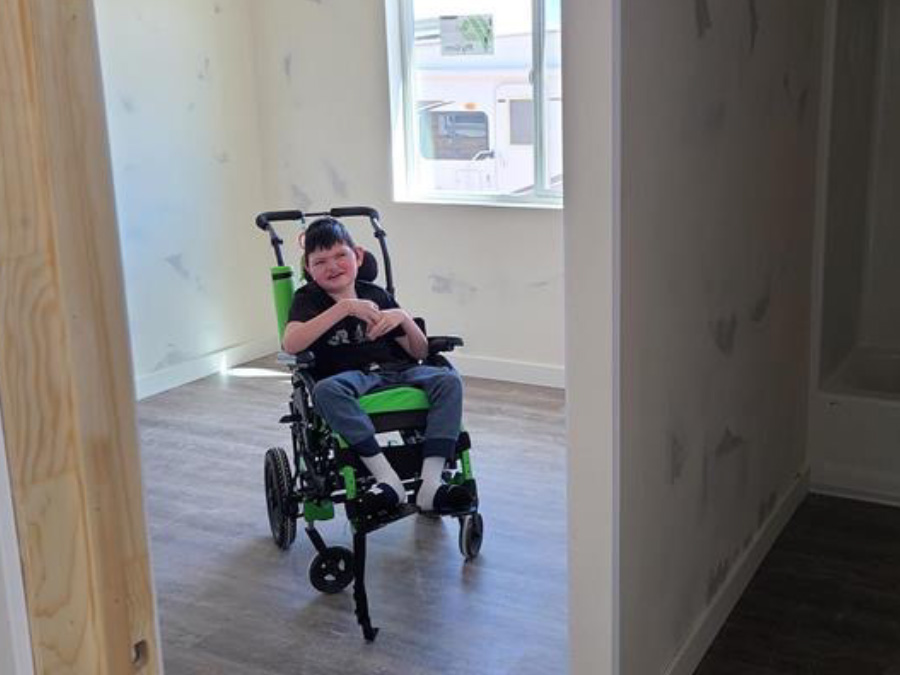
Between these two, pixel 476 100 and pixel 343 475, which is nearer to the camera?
pixel 343 475

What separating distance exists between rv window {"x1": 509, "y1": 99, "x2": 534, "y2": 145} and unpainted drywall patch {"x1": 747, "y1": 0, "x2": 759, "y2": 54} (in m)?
2.25

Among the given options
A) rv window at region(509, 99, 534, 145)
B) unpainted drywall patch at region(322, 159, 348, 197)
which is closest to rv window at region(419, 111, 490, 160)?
rv window at region(509, 99, 534, 145)

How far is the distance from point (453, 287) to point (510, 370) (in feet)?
1.62

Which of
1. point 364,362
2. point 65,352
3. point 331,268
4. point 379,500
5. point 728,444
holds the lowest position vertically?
point 379,500

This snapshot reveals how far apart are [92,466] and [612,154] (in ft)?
3.97

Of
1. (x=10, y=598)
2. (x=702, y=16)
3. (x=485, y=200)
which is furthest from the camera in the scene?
(x=485, y=200)

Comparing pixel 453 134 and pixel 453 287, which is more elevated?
pixel 453 134

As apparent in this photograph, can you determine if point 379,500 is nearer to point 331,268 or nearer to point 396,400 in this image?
point 396,400

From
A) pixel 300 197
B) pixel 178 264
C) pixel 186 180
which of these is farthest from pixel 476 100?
pixel 178 264

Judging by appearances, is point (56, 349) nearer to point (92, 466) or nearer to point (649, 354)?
point (92, 466)

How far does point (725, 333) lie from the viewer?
2686 millimetres

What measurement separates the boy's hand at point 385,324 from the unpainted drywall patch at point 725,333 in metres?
1.04

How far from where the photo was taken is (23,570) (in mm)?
881

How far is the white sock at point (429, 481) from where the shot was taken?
299 cm
